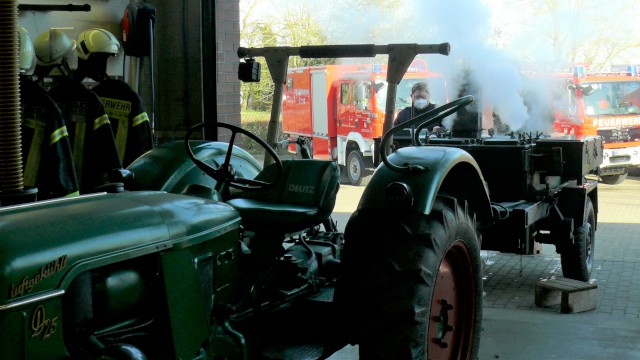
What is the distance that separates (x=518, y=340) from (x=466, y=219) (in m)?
1.82

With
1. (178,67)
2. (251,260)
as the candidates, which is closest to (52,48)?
(178,67)

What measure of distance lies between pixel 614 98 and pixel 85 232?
14.6 metres

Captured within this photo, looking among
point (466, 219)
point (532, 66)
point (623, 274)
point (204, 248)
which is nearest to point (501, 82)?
point (532, 66)

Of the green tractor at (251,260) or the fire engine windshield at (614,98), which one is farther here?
the fire engine windshield at (614,98)

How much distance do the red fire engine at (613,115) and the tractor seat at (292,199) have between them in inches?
463

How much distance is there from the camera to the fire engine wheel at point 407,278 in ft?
10.6

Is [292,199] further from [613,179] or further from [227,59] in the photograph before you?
[613,179]

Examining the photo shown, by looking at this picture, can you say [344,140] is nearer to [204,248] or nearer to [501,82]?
[501,82]

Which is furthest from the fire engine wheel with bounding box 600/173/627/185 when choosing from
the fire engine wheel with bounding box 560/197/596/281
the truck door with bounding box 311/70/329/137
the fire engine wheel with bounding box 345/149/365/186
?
the fire engine wheel with bounding box 560/197/596/281

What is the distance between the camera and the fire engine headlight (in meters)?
3.36

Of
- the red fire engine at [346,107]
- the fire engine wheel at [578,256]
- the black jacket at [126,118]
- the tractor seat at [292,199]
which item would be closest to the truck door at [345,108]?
the red fire engine at [346,107]

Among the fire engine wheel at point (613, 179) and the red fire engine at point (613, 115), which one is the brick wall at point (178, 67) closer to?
the red fire engine at point (613, 115)

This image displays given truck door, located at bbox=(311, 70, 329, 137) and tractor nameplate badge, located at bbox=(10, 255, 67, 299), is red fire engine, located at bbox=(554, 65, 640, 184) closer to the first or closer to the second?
truck door, located at bbox=(311, 70, 329, 137)

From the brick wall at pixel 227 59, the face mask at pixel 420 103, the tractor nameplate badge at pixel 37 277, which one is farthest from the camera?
the face mask at pixel 420 103
